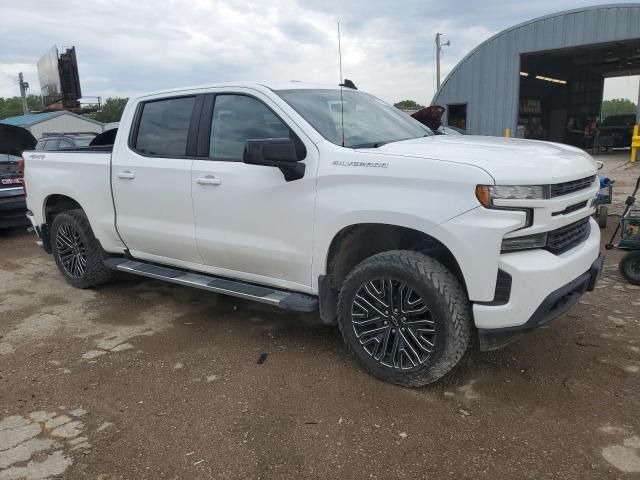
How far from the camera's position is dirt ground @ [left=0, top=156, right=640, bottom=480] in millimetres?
2691

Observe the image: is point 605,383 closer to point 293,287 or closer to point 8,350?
point 293,287

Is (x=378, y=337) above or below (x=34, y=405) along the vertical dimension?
above

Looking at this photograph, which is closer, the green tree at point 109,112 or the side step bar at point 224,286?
the side step bar at point 224,286

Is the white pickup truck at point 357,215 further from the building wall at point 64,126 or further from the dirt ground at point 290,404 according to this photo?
the building wall at point 64,126

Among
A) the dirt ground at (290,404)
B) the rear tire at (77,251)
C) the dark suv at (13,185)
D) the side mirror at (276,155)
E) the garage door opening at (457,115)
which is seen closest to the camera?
the dirt ground at (290,404)

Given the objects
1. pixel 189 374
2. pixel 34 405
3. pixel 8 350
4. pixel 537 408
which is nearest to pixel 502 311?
pixel 537 408

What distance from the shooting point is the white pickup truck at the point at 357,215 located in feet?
9.64

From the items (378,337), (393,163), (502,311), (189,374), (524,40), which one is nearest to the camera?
(502,311)

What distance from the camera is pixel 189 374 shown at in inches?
145

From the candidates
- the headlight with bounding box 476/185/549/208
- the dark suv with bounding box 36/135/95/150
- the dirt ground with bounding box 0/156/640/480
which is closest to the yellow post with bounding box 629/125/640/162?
the dirt ground with bounding box 0/156/640/480

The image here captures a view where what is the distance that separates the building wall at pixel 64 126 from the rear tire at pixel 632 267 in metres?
36.7

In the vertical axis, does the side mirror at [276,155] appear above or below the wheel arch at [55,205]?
above

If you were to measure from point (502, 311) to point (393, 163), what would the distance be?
3.44ft

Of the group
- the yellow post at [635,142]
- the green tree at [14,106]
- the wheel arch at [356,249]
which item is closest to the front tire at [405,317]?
the wheel arch at [356,249]
